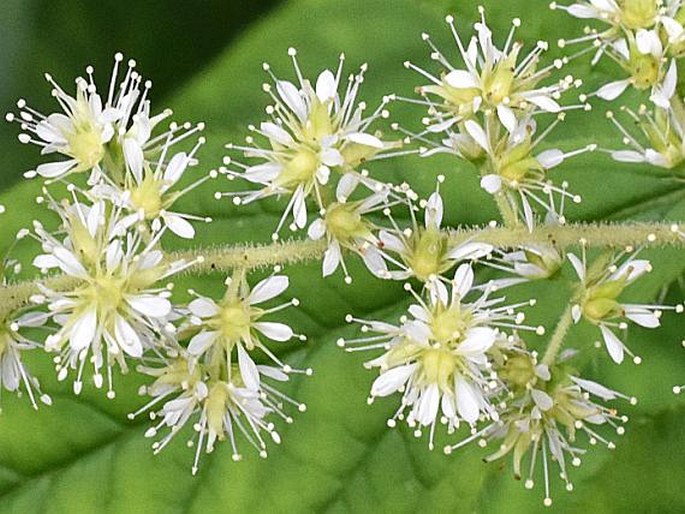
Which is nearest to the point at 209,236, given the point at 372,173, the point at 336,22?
the point at 372,173

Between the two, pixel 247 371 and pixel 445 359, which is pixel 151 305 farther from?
pixel 445 359

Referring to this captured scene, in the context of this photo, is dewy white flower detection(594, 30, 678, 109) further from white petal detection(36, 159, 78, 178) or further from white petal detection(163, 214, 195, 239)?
white petal detection(36, 159, 78, 178)

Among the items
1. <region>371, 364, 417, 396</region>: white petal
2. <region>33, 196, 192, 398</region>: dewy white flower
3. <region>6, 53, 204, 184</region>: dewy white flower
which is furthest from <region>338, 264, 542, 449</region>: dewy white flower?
<region>6, 53, 204, 184</region>: dewy white flower

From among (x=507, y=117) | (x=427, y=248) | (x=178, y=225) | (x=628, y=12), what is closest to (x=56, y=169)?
(x=178, y=225)

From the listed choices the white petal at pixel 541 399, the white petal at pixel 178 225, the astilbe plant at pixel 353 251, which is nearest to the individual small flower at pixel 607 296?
the astilbe plant at pixel 353 251

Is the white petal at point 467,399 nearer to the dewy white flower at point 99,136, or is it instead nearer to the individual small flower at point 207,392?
the individual small flower at point 207,392

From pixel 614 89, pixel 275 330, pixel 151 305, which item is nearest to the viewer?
pixel 151 305
